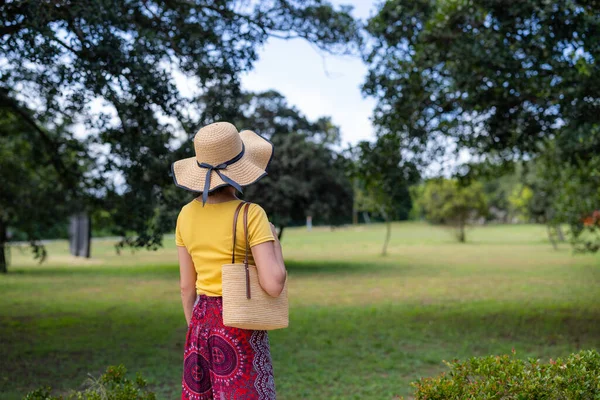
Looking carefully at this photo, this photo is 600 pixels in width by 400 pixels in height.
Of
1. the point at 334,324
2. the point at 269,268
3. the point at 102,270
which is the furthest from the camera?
the point at 102,270

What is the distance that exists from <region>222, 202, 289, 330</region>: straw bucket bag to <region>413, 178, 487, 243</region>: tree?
123 ft

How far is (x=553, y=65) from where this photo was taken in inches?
310

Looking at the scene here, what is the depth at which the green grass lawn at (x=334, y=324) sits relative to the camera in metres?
7.66

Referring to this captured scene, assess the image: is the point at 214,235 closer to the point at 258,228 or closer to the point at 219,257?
the point at 219,257

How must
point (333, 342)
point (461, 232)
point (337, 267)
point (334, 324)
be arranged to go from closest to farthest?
point (333, 342) < point (334, 324) < point (337, 267) < point (461, 232)

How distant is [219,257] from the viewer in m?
2.94

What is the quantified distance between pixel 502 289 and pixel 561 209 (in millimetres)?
2794

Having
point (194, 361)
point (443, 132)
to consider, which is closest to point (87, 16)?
point (194, 361)

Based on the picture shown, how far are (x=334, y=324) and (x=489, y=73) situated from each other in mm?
5276

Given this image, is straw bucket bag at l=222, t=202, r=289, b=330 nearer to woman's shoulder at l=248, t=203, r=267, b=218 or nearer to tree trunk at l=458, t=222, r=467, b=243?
woman's shoulder at l=248, t=203, r=267, b=218

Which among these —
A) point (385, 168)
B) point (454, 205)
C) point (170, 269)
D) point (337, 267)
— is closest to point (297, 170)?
point (337, 267)

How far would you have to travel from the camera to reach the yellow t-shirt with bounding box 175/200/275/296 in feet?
9.34

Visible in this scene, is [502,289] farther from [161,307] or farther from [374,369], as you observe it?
[374,369]

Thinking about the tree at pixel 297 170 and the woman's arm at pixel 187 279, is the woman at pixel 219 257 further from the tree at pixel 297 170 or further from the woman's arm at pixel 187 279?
the tree at pixel 297 170
